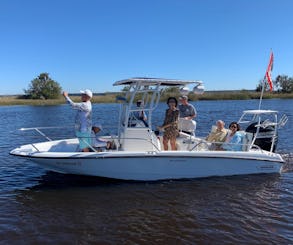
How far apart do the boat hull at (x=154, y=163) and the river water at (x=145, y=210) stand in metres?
0.23

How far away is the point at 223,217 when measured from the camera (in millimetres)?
6082

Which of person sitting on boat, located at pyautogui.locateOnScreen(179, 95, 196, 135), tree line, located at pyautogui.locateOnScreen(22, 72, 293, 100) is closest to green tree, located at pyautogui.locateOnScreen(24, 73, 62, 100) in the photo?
tree line, located at pyautogui.locateOnScreen(22, 72, 293, 100)

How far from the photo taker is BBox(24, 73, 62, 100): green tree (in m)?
75.6

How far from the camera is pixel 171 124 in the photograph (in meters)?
7.92

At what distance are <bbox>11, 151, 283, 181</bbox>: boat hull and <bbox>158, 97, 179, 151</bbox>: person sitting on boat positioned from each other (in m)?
0.68

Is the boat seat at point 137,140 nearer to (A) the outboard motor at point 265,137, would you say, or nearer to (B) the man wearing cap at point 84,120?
(B) the man wearing cap at point 84,120

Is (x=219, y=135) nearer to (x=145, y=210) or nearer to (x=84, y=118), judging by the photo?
(x=145, y=210)

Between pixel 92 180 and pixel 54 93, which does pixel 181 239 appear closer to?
pixel 92 180

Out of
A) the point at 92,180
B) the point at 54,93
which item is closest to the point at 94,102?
the point at 54,93

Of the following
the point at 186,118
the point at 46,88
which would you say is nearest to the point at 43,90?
the point at 46,88

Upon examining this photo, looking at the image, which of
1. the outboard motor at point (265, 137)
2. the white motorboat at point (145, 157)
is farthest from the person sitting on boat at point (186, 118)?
the outboard motor at point (265, 137)

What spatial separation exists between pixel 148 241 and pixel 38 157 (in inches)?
139

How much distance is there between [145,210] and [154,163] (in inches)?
56.4

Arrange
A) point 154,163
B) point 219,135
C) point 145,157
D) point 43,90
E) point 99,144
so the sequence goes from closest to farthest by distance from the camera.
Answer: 1. point 145,157
2. point 154,163
3. point 99,144
4. point 219,135
5. point 43,90
